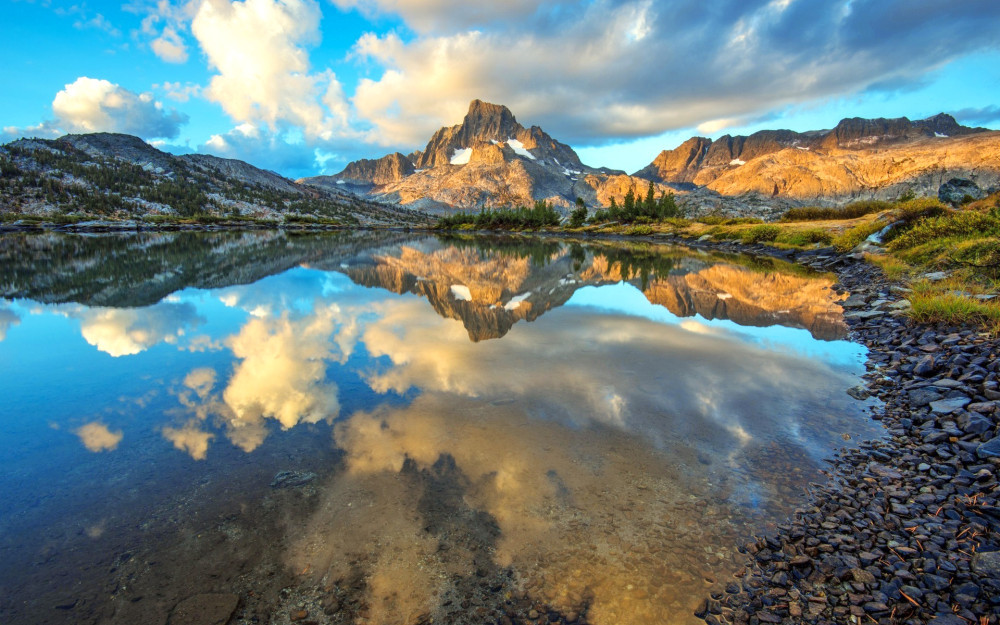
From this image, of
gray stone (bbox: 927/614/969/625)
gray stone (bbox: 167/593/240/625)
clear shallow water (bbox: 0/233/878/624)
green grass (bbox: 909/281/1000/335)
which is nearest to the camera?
gray stone (bbox: 927/614/969/625)

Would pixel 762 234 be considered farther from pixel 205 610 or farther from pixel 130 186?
pixel 130 186

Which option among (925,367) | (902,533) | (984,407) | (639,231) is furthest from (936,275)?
(639,231)

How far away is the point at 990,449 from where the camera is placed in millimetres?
5508

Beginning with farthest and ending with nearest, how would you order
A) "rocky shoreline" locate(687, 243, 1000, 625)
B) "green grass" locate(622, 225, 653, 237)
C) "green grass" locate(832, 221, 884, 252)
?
1. "green grass" locate(622, 225, 653, 237)
2. "green grass" locate(832, 221, 884, 252)
3. "rocky shoreline" locate(687, 243, 1000, 625)

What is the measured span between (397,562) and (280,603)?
3.56ft

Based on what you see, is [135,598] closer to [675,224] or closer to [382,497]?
[382,497]

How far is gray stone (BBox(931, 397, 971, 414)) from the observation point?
22.6ft

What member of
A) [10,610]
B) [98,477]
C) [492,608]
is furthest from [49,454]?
[492,608]

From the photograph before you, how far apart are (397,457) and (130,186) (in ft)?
533

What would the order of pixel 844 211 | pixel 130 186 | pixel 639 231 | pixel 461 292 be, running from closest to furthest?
pixel 461 292, pixel 844 211, pixel 639 231, pixel 130 186

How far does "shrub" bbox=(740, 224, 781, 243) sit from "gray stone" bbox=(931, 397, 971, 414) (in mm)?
48797

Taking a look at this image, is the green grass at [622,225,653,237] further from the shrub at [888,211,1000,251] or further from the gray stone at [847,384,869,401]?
the gray stone at [847,384,869,401]

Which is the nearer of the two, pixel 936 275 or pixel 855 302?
pixel 936 275

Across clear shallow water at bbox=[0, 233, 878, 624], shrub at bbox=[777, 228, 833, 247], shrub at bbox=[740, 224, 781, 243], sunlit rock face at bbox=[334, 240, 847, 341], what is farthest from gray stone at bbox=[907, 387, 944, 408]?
shrub at bbox=[740, 224, 781, 243]
